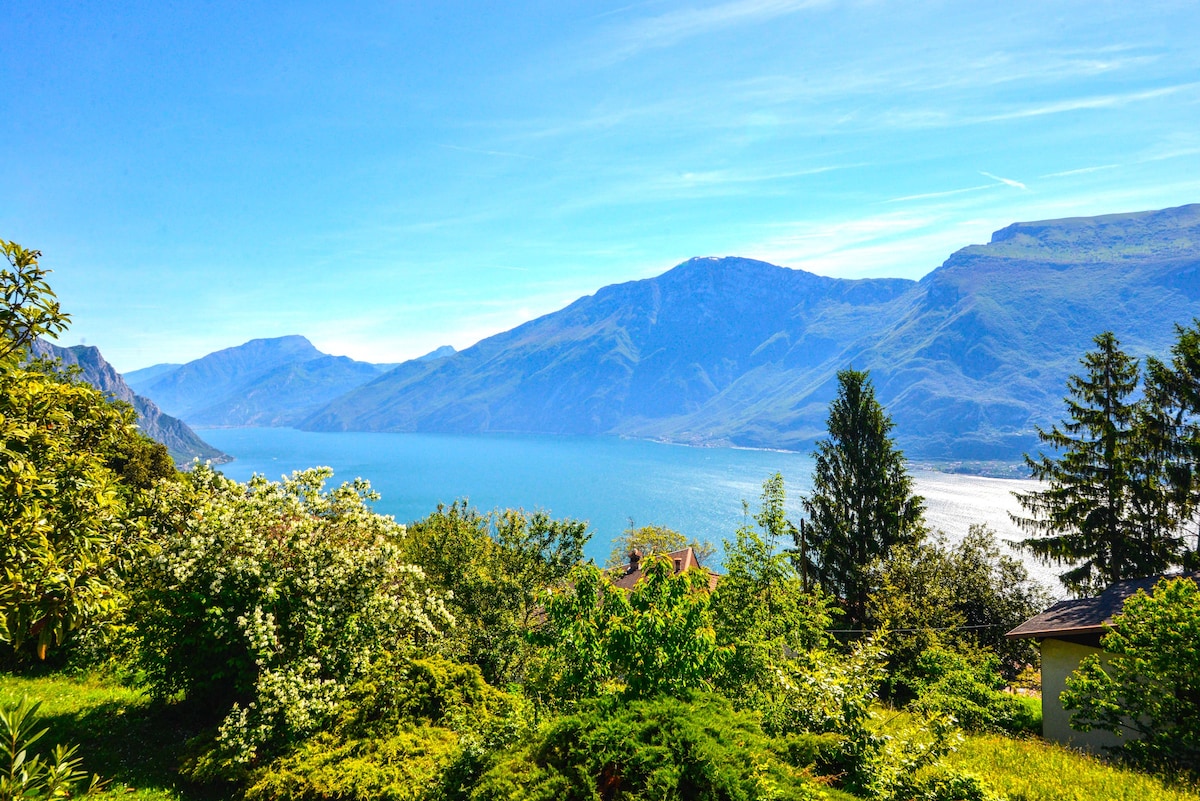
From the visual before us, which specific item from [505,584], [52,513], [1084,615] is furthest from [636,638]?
[1084,615]

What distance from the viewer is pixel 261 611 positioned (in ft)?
38.8

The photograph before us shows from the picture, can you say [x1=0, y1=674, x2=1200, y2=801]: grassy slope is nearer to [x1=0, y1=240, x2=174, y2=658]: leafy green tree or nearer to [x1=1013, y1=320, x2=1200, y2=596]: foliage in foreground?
[x1=0, y1=240, x2=174, y2=658]: leafy green tree

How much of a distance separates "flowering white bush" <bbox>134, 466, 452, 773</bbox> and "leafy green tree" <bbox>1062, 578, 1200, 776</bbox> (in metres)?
14.7

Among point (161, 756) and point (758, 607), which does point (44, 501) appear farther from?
point (758, 607)

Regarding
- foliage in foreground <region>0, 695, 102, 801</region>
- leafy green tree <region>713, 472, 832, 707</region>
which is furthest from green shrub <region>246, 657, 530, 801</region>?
foliage in foreground <region>0, 695, 102, 801</region>

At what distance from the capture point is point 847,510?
3419cm

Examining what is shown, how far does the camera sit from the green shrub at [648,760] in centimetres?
678

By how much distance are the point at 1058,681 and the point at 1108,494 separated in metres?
12.3

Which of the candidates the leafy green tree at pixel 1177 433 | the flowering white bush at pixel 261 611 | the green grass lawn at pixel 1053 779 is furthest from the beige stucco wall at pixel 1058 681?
the flowering white bush at pixel 261 611

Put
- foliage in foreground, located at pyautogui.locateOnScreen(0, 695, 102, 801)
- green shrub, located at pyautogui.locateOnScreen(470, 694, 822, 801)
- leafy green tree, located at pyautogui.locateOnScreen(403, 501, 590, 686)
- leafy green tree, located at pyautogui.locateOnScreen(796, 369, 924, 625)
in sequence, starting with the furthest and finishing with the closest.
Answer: leafy green tree, located at pyautogui.locateOnScreen(796, 369, 924, 625) → leafy green tree, located at pyautogui.locateOnScreen(403, 501, 590, 686) → green shrub, located at pyautogui.locateOnScreen(470, 694, 822, 801) → foliage in foreground, located at pyautogui.locateOnScreen(0, 695, 102, 801)

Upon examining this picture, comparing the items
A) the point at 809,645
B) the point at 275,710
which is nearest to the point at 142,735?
the point at 275,710

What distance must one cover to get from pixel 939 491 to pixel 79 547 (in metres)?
207

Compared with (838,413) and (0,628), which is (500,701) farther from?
(838,413)

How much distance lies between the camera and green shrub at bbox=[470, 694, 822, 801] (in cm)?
678
